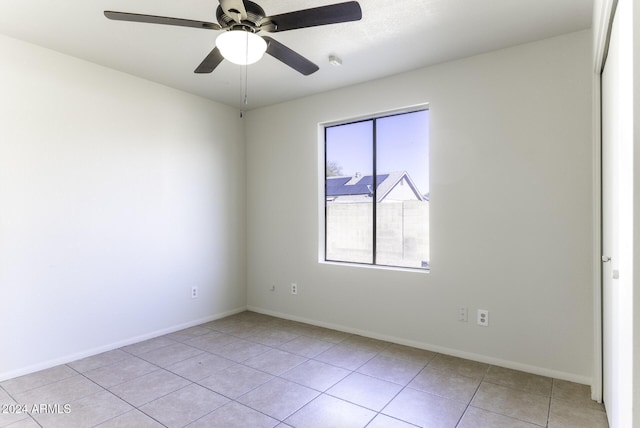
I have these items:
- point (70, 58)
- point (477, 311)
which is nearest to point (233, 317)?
point (477, 311)

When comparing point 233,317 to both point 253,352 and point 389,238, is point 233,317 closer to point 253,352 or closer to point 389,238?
point 253,352

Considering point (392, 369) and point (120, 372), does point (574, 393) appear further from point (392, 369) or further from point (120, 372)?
point (120, 372)

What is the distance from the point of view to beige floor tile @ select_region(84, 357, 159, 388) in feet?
8.68

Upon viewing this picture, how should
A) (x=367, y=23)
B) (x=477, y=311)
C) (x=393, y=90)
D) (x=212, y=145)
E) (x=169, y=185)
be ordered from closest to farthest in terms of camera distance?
1. (x=367, y=23)
2. (x=477, y=311)
3. (x=393, y=90)
4. (x=169, y=185)
5. (x=212, y=145)

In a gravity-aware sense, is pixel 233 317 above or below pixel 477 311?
below

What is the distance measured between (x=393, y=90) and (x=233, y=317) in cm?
323

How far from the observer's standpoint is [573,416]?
2.16m

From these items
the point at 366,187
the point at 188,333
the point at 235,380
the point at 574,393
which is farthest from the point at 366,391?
the point at 188,333

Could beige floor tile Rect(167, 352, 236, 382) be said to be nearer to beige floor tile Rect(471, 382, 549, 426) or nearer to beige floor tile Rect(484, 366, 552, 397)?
beige floor tile Rect(471, 382, 549, 426)

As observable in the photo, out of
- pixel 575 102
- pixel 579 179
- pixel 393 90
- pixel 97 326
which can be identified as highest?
pixel 393 90

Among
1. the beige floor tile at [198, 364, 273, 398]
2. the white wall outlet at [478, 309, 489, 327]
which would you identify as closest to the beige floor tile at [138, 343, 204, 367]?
the beige floor tile at [198, 364, 273, 398]

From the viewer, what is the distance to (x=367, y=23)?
2514mm

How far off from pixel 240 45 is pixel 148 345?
2.96 meters

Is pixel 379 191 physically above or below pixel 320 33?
below
